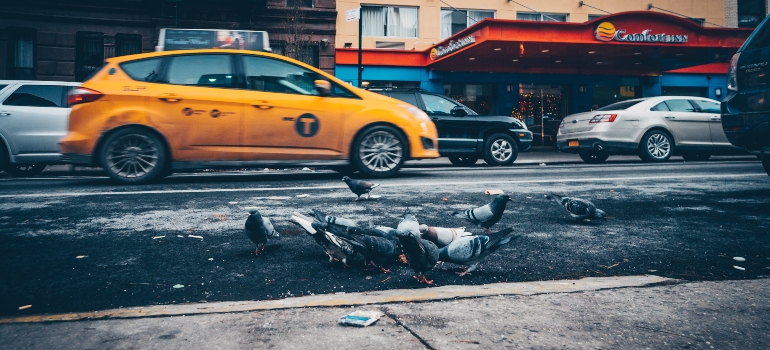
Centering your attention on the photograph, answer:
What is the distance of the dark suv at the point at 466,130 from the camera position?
40.5ft

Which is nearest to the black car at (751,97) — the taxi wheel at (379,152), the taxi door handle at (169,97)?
the taxi wheel at (379,152)

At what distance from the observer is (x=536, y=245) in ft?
11.9

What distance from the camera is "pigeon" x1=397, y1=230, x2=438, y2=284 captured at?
2.67 m

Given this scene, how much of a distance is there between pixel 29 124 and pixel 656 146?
12634 millimetres

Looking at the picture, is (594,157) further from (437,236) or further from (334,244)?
(334,244)

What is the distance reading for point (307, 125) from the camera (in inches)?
298

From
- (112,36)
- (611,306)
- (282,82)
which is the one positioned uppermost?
(112,36)

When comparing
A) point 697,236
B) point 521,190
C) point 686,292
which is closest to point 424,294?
point 686,292

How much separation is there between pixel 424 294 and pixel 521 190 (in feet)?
13.1

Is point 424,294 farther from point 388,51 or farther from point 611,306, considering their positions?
point 388,51

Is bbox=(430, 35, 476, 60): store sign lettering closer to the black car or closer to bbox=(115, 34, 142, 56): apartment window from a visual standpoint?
bbox=(115, 34, 142, 56): apartment window

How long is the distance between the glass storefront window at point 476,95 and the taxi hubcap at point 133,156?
1671 centimetres

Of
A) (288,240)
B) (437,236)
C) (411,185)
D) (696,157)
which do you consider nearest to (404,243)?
(437,236)

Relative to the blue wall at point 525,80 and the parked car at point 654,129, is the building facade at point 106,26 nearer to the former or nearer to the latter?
the blue wall at point 525,80
